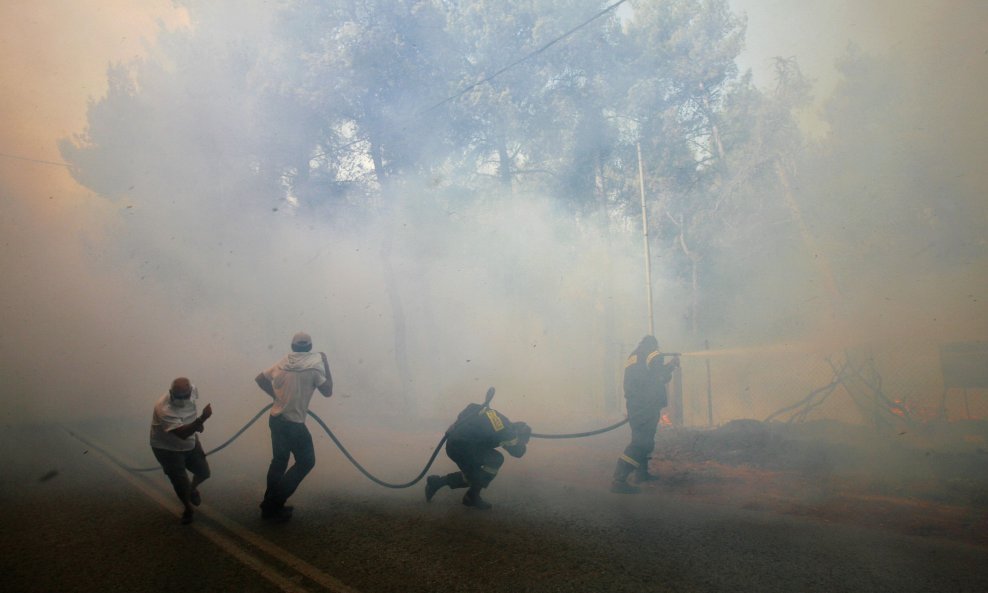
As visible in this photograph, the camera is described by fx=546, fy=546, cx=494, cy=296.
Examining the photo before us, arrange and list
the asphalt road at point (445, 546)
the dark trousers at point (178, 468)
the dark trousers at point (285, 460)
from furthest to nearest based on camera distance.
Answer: the dark trousers at point (178, 468), the dark trousers at point (285, 460), the asphalt road at point (445, 546)

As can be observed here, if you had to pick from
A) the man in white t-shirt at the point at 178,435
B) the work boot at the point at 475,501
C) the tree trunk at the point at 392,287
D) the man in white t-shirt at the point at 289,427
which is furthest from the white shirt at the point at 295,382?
the tree trunk at the point at 392,287

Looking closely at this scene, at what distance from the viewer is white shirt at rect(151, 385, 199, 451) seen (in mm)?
5148

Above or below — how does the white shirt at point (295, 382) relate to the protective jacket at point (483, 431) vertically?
above

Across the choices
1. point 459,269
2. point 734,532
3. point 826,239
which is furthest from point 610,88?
point 734,532

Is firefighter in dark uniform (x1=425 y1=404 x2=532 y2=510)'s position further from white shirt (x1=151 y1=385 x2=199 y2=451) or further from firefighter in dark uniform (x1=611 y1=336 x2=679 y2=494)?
white shirt (x1=151 y1=385 x2=199 y2=451)

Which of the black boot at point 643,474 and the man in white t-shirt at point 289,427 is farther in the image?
the black boot at point 643,474

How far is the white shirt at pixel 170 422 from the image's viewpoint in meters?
5.15

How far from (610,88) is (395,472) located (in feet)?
34.5

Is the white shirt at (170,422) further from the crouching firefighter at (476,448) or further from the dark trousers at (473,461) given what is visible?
the dark trousers at (473,461)

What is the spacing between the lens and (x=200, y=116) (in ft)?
43.5

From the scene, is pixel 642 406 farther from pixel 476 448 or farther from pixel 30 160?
pixel 30 160

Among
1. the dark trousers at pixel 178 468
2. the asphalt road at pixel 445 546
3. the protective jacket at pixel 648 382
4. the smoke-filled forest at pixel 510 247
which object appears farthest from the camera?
the smoke-filled forest at pixel 510 247

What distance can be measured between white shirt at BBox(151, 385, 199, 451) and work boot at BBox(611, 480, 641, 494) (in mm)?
4398

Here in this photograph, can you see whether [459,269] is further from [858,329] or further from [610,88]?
[858,329]
